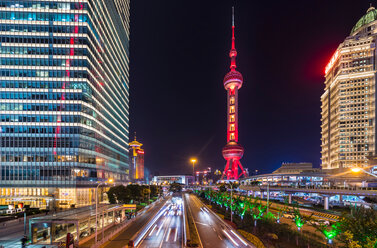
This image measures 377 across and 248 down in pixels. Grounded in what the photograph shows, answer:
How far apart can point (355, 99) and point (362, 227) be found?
140015mm

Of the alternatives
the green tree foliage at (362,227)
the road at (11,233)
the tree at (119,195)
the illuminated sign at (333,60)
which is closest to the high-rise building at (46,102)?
the tree at (119,195)

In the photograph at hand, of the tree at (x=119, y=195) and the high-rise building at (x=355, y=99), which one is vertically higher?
the high-rise building at (x=355, y=99)

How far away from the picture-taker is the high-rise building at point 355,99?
13612 cm

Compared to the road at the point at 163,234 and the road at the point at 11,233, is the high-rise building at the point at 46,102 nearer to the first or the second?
the road at the point at 11,233

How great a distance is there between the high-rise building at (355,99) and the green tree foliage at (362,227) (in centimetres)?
12405

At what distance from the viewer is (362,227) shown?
79.1 feet

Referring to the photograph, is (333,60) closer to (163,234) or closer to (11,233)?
(163,234)

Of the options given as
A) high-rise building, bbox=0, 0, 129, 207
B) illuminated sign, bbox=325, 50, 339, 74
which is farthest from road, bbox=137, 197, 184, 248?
illuminated sign, bbox=325, 50, 339, 74

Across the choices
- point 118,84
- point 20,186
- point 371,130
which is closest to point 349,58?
point 371,130

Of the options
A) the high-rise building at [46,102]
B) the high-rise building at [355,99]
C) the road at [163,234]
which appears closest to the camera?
the road at [163,234]

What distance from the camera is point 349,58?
14775 cm

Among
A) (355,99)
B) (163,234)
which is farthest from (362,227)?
(355,99)

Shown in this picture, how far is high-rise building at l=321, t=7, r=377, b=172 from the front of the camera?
13612 centimetres

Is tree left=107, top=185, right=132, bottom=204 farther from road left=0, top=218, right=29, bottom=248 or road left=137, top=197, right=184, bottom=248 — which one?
road left=0, top=218, right=29, bottom=248
